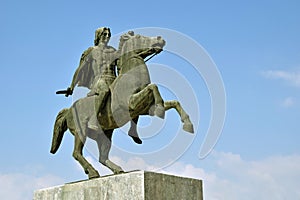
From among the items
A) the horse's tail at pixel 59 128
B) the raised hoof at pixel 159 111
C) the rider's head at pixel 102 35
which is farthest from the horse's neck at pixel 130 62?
the horse's tail at pixel 59 128

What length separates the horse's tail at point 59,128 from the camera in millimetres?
→ 9314

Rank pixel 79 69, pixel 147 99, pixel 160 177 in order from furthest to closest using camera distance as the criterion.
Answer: pixel 79 69
pixel 147 99
pixel 160 177

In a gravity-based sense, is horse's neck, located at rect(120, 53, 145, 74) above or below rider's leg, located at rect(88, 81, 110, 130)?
above

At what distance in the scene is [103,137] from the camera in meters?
8.86

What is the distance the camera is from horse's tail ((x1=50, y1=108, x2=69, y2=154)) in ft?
30.6

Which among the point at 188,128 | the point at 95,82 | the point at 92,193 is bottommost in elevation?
the point at 92,193

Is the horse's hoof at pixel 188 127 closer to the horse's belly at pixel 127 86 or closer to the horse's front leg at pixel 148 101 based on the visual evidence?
the horse's front leg at pixel 148 101

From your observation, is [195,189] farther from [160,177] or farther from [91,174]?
[91,174]

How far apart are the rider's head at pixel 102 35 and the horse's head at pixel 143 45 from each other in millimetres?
677

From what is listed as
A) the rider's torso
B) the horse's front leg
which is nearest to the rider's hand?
the rider's torso

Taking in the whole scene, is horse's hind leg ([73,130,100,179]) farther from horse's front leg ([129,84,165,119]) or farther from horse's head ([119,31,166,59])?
horse's head ([119,31,166,59])

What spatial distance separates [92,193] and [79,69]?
2567 mm

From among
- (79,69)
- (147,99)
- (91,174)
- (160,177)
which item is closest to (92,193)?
(91,174)

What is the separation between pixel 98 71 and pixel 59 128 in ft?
4.25
